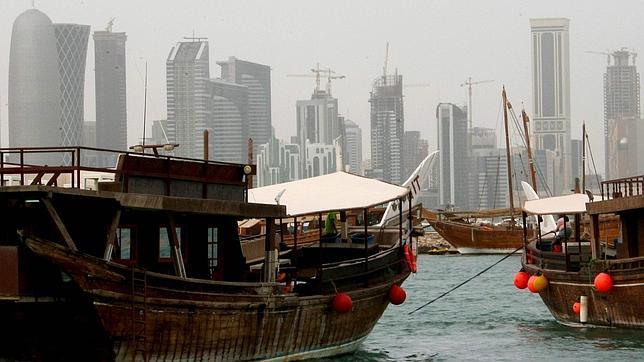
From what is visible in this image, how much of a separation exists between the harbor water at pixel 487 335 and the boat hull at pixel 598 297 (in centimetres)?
22

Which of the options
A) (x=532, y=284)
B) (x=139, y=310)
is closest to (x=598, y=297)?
(x=532, y=284)

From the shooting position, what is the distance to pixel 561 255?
34.4 meters

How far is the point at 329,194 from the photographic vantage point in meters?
29.0

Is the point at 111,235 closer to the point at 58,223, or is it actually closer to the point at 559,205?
the point at 58,223

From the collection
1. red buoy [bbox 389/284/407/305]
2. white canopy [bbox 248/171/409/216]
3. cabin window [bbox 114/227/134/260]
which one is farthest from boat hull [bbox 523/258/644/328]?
cabin window [bbox 114/227/134/260]

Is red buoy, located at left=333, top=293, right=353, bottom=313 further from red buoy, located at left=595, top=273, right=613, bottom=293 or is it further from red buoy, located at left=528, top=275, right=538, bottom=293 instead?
red buoy, located at left=528, top=275, right=538, bottom=293

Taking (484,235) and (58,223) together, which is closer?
(58,223)

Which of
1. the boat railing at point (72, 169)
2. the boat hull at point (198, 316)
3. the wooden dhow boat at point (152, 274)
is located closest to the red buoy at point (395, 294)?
the wooden dhow boat at point (152, 274)

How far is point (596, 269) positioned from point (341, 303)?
25.5ft

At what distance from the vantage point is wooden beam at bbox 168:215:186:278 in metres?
22.6

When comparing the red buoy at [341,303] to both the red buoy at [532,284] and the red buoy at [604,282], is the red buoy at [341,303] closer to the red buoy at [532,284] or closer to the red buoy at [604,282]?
the red buoy at [604,282]

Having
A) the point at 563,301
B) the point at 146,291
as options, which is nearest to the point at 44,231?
the point at 146,291

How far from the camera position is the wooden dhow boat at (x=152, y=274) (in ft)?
67.4

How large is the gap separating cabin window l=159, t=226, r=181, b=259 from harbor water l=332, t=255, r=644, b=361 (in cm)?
536
